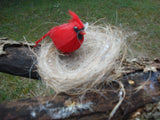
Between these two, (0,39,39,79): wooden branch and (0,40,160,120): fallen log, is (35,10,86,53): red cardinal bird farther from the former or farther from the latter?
(0,40,160,120): fallen log

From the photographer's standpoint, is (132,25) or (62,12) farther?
(62,12)

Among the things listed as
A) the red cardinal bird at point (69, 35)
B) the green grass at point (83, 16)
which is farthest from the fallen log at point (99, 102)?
the green grass at point (83, 16)

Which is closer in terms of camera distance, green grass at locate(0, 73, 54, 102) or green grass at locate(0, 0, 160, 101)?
green grass at locate(0, 73, 54, 102)

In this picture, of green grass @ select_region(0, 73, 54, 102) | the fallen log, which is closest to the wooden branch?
the fallen log

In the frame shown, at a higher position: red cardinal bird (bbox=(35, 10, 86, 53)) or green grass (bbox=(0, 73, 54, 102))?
red cardinal bird (bbox=(35, 10, 86, 53))

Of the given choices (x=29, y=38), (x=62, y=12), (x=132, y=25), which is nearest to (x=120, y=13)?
(x=132, y=25)

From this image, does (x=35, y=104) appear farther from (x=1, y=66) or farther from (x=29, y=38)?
(x=29, y=38)
